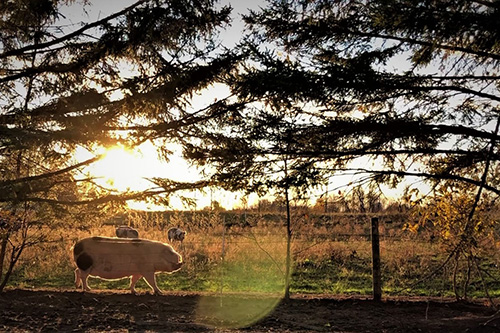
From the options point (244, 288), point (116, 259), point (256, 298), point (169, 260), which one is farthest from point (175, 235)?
point (256, 298)

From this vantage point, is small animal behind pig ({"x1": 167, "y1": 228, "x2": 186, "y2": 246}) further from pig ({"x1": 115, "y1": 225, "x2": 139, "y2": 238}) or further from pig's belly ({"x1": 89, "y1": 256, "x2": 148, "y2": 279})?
pig's belly ({"x1": 89, "y1": 256, "x2": 148, "y2": 279})

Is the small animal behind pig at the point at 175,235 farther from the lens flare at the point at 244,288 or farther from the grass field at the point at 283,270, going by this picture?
the lens flare at the point at 244,288

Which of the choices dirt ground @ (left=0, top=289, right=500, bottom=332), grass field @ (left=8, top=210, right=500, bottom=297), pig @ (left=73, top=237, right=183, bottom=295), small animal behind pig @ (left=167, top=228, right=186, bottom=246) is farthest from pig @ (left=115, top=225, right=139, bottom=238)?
dirt ground @ (left=0, top=289, right=500, bottom=332)

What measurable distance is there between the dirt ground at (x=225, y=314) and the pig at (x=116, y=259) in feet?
1.47

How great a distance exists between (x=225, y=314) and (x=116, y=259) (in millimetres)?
3199

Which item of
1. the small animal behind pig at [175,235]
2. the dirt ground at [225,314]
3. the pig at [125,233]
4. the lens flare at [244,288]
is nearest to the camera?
the dirt ground at [225,314]

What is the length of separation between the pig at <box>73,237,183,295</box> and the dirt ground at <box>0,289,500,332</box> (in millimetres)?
447

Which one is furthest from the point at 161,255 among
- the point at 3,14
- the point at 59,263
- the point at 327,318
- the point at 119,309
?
the point at 59,263

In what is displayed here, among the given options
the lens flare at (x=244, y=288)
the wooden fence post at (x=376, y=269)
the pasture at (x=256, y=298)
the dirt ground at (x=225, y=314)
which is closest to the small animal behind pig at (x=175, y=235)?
the lens flare at (x=244, y=288)

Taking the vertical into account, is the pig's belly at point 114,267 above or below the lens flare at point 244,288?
above

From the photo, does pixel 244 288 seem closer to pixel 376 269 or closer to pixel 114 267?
pixel 114 267

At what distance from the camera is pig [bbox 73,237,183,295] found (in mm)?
10414

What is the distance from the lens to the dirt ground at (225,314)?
24.2 feet

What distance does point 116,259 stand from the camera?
1047cm
